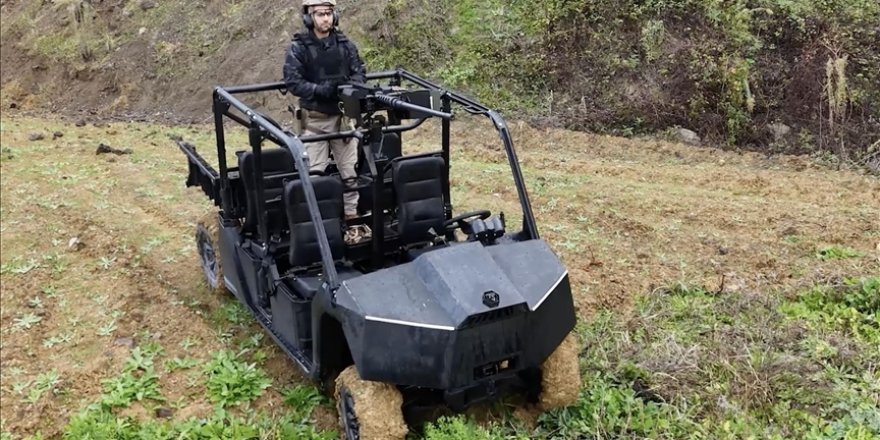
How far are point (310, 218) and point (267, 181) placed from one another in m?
1.02

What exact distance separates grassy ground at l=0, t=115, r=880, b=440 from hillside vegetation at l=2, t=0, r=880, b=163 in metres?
1.35

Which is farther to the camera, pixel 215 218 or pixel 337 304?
pixel 215 218

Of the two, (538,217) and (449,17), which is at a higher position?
(449,17)

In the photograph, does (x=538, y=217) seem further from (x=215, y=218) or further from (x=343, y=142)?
(x=215, y=218)

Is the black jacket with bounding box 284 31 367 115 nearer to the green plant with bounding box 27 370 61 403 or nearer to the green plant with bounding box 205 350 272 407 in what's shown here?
the green plant with bounding box 205 350 272 407

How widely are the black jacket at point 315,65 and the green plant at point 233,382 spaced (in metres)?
1.98

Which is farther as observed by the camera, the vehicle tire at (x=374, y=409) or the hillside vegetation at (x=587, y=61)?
the hillside vegetation at (x=587, y=61)

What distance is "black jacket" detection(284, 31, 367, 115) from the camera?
5.80 metres

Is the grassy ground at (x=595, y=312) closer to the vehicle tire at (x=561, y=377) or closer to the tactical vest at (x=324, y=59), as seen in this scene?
the vehicle tire at (x=561, y=377)

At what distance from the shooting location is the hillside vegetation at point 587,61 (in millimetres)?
10672

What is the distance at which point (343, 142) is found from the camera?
6.32m

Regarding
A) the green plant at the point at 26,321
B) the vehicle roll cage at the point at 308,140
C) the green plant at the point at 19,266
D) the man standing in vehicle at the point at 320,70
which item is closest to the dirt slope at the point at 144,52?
the green plant at the point at 19,266

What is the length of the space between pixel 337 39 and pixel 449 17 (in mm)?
8854

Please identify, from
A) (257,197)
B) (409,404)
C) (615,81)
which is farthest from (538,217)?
(615,81)
